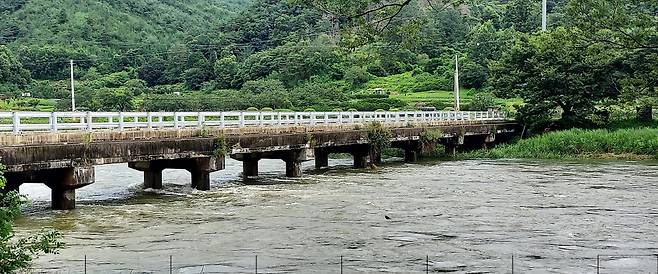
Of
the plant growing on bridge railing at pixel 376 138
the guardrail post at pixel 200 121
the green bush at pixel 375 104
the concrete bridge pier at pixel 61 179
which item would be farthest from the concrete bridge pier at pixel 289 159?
the green bush at pixel 375 104

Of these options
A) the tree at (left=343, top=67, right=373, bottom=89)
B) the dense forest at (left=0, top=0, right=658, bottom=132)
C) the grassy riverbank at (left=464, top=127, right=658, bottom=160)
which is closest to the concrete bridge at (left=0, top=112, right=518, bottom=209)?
the dense forest at (left=0, top=0, right=658, bottom=132)

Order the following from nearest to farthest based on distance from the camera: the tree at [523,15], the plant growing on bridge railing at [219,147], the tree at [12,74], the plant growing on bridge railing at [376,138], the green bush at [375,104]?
1. the plant growing on bridge railing at [219,147]
2. the plant growing on bridge railing at [376,138]
3. the green bush at [375,104]
4. the tree at [12,74]
5. the tree at [523,15]

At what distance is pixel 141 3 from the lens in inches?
6102

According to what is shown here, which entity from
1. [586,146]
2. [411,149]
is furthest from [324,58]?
[586,146]

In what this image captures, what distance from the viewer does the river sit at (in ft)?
49.2

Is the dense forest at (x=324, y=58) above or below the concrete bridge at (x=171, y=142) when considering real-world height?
above

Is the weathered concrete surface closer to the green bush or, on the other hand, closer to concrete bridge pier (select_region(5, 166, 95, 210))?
concrete bridge pier (select_region(5, 166, 95, 210))

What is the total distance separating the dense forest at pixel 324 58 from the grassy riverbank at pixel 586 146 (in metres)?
2.50

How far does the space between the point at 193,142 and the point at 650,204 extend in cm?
1430

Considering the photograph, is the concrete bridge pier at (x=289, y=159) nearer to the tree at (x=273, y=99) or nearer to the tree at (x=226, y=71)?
the tree at (x=273, y=99)

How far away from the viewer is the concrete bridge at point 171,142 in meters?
21.2

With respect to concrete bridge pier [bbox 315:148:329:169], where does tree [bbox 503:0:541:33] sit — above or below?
above

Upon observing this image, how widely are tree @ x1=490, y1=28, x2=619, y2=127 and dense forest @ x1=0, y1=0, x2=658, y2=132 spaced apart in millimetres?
94

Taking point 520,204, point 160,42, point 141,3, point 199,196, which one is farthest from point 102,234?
point 141,3
